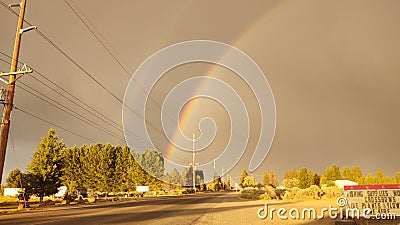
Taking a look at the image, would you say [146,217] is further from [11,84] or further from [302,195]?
[302,195]

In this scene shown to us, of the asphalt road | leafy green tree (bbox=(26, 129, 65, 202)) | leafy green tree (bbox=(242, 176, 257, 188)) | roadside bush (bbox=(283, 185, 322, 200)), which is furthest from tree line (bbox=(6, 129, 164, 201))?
leafy green tree (bbox=(242, 176, 257, 188))

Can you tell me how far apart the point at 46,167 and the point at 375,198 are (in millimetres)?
42155

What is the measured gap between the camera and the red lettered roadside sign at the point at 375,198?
13.7m

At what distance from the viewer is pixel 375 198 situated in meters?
14.0

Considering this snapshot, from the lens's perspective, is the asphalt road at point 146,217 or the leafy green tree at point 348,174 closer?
the asphalt road at point 146,217

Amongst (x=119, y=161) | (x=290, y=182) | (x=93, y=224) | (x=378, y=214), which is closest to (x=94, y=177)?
(x=119, y=161)

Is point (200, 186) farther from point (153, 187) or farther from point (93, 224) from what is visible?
point (93, 224)

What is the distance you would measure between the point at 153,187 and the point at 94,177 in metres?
20.2

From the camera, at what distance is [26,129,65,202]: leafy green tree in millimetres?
44344

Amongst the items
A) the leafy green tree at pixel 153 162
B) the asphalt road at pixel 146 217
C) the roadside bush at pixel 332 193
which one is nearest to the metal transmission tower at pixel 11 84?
the asphalt road at pixel 146 217

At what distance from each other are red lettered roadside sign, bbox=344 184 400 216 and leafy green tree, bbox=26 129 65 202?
4096 centimetres

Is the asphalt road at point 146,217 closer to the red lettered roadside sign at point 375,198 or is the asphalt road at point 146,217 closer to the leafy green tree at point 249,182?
the red lettered roadside sign at point 375,198

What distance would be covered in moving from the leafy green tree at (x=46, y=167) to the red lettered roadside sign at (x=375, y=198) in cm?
4096

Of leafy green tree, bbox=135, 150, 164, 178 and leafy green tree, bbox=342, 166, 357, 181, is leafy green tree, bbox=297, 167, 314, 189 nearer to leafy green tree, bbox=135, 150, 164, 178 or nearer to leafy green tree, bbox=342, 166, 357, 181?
leafy green tree, bbox=342, 166, 357, 181
